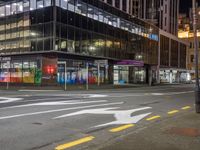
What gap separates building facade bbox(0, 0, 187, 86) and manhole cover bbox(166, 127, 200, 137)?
2938 cm

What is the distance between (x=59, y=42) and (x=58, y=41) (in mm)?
217

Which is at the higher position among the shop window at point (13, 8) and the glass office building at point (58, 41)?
the shop window at point (13, 8)

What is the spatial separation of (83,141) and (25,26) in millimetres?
38029

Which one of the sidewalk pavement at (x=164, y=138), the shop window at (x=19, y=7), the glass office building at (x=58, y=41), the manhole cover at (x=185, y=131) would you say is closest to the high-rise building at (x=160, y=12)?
the glass office building at (x=58, y=41)

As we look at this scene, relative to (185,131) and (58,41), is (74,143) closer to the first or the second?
(185,131)

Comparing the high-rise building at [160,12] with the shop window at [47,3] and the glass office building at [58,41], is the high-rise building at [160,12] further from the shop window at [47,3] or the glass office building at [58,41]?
the shop window at [47,3]

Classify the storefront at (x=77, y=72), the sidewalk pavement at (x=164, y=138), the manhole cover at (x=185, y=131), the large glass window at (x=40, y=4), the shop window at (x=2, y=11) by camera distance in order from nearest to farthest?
the sidewalk pavement at (x=164, y=138) < the manhole cover at (x=185, y=131) < the large glass window at (x=40, y=4) < the storefront at (x=77, y=72) < the shop window at (x=2, y=11)

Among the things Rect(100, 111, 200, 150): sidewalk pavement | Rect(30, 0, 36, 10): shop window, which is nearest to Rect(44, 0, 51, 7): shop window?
Rect(30, 0, 36, 10): shop window

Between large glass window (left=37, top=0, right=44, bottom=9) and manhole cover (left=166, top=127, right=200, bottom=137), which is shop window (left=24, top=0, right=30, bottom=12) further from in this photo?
manhole cover (left=166, top=127, right=200, bottom=137)

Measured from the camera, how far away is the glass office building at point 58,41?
4128cm

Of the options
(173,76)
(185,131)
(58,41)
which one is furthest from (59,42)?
(173,76)

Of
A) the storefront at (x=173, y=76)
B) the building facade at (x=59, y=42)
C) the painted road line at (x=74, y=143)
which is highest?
the building facade at (x=59, y=42)

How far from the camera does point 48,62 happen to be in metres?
42.1

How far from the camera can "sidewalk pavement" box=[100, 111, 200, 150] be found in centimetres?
714
